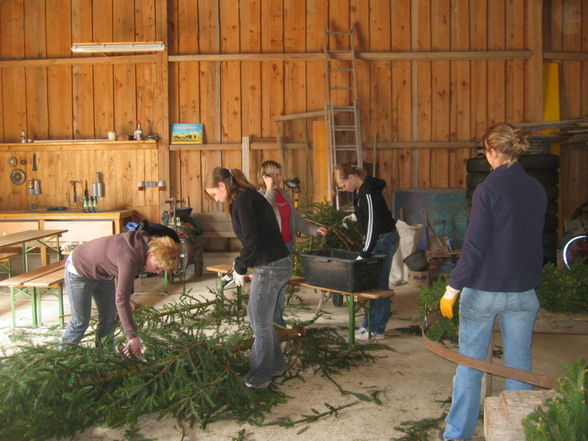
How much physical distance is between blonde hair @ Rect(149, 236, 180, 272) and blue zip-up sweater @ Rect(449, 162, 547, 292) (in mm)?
1748

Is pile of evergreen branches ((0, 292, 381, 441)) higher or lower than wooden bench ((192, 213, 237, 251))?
lower

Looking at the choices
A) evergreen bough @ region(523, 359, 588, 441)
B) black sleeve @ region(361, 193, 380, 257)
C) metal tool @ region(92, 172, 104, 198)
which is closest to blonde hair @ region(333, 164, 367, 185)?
black sleeve @ region(361, 193, 380, 257)

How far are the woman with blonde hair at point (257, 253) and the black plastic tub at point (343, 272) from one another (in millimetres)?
1137

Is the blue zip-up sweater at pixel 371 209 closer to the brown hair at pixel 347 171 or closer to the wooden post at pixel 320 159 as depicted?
the brown hair at pixel 347 171

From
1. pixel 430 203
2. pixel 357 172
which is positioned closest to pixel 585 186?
pixel 430 203

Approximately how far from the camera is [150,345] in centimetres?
447

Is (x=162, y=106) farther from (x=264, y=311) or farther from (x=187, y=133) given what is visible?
(x=264, y=311)

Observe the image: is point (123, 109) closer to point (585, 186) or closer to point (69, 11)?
point (69, 11)

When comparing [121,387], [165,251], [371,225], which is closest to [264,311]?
[165,251]

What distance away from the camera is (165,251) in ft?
12.7

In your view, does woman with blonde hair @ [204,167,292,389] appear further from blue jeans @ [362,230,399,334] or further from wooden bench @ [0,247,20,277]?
wooden bench @ [0,247,20,277]

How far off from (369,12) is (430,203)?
3539 mm

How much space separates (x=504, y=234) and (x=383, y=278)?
2.75 meters

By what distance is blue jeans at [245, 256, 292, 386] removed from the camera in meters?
4.39
